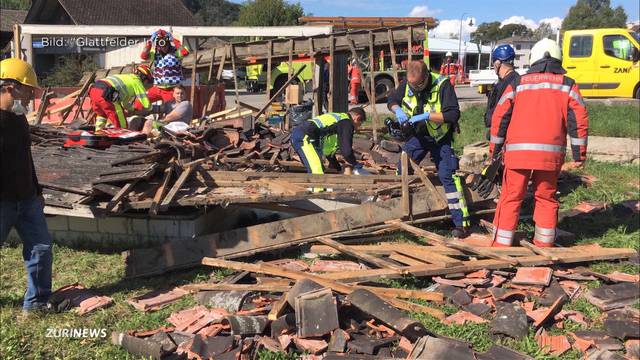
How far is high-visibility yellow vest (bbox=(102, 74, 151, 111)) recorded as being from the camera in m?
6.51

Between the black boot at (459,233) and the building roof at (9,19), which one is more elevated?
the building roof at (9,19)

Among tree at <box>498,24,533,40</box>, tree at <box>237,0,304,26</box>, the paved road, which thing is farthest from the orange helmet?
tree at <box>498,24,533,40</box>

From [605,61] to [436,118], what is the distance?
12328mm

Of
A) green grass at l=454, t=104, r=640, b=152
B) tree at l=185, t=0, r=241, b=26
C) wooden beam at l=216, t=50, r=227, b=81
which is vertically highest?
tree at l=185, t=0, r=241, b=26

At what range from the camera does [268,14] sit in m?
47.9

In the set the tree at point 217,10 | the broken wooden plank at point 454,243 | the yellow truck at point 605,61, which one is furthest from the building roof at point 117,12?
the tree at point 217,10

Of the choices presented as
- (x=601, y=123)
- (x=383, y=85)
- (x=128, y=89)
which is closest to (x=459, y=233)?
(x=128, y=89)

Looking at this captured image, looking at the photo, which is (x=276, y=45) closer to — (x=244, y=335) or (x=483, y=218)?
(x=483, y=218)

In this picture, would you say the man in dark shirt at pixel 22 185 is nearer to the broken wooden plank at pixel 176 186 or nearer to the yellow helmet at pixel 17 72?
the yellow helmet at pixel 17 72

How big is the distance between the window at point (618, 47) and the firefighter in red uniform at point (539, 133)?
39.7ft

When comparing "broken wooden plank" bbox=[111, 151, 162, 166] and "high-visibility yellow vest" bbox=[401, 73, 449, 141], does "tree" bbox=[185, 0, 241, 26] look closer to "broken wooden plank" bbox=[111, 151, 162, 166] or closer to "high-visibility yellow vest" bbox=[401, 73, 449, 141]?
"broken wooden plank" bbox=[111, 151, 162, 166]

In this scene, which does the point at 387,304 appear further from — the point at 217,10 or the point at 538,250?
the point at 217,10

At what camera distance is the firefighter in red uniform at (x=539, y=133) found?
14.8 feet

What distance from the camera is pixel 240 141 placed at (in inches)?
276
